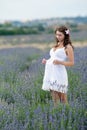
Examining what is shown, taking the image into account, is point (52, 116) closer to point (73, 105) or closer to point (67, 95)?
point (73, 105)

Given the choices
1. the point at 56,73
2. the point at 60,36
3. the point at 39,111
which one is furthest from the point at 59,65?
the point at 39,111

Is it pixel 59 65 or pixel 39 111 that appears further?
pixel 59 65

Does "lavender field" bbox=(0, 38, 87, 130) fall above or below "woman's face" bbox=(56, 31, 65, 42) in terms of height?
below

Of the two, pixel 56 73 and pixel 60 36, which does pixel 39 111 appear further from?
pixel 60 36

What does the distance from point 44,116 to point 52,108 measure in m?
0.35

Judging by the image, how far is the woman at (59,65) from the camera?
589 centimetres

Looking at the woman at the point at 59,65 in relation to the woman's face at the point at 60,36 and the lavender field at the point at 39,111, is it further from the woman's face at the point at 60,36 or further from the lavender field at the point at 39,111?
the lavender field at the point at 39,111

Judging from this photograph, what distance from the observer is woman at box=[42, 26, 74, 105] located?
19.3 feet

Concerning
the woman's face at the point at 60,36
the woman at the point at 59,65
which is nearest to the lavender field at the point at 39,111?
the woman at the point at 59,65

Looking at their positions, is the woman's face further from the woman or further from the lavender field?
the lavender field

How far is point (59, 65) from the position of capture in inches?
237

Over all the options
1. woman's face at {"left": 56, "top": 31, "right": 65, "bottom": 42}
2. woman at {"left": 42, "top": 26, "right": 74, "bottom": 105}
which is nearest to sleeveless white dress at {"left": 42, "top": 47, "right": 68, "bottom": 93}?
woman at {"left": 42, "top": 26, "right": 74, "bottom": 105}

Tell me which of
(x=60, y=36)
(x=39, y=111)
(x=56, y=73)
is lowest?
(x=39, y=111)

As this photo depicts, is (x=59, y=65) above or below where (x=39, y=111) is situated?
above
